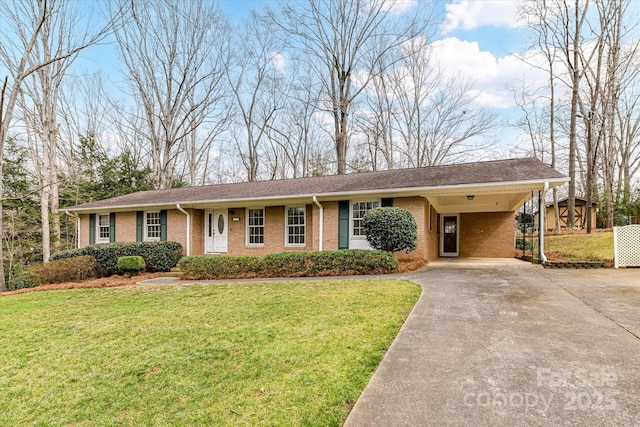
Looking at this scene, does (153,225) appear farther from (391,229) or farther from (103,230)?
(391,229)

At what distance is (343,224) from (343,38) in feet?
49.1

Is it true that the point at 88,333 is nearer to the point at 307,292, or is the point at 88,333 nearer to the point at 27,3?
the point at 307,292

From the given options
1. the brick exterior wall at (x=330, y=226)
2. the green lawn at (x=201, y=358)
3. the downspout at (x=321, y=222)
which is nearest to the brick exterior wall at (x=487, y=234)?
the brick exterior wall at (x=330, y=226)

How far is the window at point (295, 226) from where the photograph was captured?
12867mm

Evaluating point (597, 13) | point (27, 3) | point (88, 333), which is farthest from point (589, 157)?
point (27, 3)

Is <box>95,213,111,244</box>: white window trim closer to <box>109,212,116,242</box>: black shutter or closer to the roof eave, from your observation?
<box>109,212,116,242</box>: black shutter

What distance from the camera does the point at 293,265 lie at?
9.91 m

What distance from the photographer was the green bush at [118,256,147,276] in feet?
38.2

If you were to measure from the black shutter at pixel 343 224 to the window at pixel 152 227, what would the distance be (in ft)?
27.2

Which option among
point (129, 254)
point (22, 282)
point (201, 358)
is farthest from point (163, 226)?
point (201, 358)

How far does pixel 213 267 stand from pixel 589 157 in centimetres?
1717

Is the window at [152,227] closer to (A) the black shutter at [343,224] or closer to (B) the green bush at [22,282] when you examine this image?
(B) the green bush at [22,282]

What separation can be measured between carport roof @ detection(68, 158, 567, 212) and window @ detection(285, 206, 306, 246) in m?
0.84

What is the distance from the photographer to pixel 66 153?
21438 millimetres
